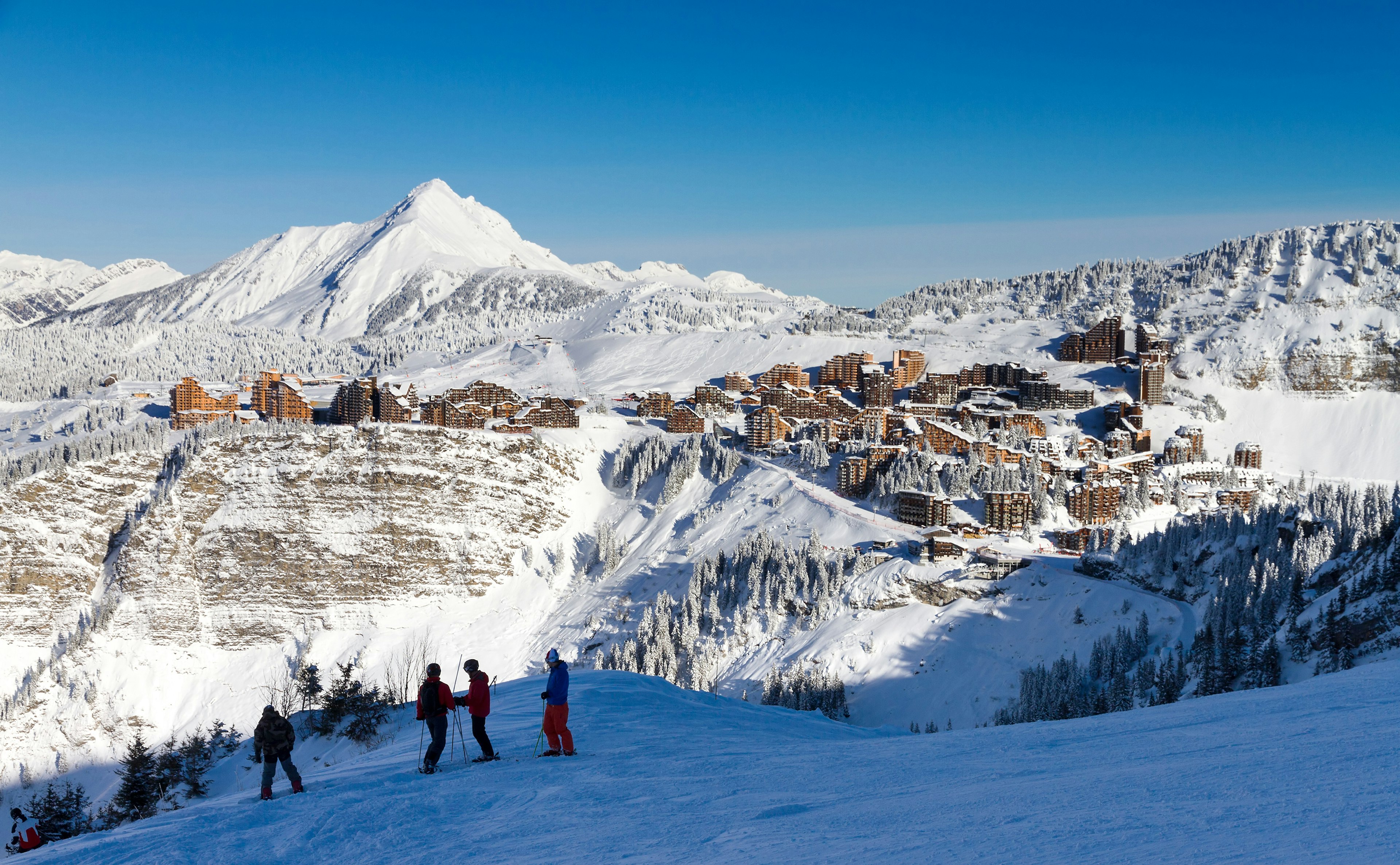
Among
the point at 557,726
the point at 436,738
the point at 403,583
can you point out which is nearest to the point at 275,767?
the point at 436,738

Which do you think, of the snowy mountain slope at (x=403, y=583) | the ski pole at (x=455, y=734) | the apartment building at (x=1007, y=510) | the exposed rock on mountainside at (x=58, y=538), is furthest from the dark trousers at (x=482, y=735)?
the exposed rock on mountainside at (x=58, y=538)

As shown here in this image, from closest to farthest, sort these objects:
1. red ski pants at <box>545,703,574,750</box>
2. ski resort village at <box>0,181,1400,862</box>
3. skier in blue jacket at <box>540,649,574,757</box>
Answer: ski resort village at <box>0,181,1400,862</box> < skier in blue jacket at <box>540,649,574,757</box> < red ski pants at <box>545,703,574,750</box>

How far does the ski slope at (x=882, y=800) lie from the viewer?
7.59m

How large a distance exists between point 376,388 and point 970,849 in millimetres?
100486

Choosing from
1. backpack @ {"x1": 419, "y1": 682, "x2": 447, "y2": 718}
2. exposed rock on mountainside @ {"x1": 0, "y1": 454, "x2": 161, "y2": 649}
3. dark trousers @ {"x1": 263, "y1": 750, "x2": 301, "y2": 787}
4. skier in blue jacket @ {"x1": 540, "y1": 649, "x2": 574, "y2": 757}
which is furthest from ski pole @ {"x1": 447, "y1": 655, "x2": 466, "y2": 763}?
exposed rock on mountainside @ {"x1": 0, "y1": 454, "x2": 161, "y2": 649}

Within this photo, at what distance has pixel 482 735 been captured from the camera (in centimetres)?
1318

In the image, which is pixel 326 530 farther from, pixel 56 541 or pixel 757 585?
pixel 757 585

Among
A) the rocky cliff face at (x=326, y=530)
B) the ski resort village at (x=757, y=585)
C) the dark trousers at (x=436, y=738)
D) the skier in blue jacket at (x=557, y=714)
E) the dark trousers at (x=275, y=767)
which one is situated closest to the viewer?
the ski resort village at (x=757, y=585)

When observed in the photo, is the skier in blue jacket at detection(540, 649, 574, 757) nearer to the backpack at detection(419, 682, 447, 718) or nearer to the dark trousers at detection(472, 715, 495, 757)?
the dark trousers at detection(472, 715, 495, 757)

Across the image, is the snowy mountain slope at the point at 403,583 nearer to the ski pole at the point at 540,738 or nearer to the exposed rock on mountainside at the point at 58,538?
the exposed rock on mountainside at the point at 58,538

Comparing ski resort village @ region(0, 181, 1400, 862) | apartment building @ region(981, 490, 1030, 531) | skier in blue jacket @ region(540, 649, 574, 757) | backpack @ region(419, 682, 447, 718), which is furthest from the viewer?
apartment building @ region(981, 490, 1030, 531)

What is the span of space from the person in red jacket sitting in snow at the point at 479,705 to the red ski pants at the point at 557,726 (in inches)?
29.3

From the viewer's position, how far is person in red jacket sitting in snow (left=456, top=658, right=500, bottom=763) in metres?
13.1

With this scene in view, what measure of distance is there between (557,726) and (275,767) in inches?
140
